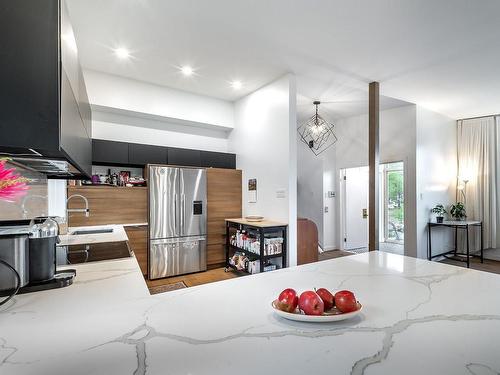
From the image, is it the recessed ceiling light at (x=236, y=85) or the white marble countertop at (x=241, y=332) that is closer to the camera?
the white marble countertop at (x=241, y=332)

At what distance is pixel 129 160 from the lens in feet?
13.2

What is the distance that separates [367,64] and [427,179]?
113 inches

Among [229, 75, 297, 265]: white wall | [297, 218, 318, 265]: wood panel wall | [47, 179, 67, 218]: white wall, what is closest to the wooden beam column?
[297, 218, 318, 265]: wood panel wall

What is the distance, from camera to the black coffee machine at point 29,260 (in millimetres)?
1076

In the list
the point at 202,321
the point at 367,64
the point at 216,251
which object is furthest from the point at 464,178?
the point at 202,321

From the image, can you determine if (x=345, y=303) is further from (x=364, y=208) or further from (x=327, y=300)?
(x=364, y=208)

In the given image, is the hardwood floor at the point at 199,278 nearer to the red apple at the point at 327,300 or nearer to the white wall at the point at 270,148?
the white wall at the point at 270,148

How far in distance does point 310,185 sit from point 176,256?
3.52m

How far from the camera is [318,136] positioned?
6.09 m

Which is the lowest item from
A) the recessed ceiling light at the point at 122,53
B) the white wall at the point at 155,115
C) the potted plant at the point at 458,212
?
the potted plant at the point at 458,212

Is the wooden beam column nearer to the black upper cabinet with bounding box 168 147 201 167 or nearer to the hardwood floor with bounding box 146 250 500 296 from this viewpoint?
the hardwood floor with bounding box 146 250 500 296

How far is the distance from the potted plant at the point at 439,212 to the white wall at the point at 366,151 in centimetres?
58

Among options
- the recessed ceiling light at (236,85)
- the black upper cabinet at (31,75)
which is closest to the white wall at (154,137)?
the recessed ceiling light at (236,85)

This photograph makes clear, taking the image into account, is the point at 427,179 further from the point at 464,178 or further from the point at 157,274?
the point at 157,274
